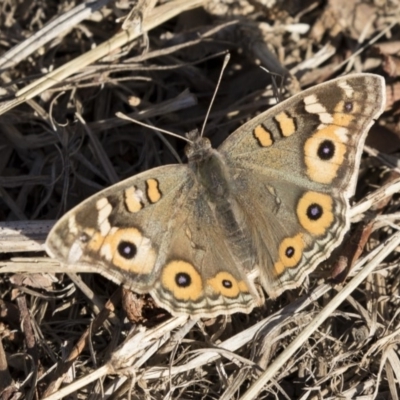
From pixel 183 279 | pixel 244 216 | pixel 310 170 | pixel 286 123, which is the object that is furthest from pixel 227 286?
pixel 286 123

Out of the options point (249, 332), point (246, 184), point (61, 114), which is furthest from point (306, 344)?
point (61, 114)

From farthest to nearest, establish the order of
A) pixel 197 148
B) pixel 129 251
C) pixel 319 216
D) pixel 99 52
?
pixel 99 52
pixel 197 148
pixel 319 216
pixel 129 251

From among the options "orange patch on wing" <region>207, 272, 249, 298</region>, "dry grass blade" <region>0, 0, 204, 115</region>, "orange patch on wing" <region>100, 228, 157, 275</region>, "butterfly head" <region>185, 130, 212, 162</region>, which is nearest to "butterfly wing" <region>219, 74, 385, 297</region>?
"orange patch on wing" <region>207, 272, 249, 298</region>

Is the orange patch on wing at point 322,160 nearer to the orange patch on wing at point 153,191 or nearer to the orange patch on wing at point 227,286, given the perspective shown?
the orange patch on wing at point 227,286

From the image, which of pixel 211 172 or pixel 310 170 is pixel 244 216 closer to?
pixel 211 172

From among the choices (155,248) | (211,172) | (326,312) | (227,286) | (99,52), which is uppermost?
(99,52)
